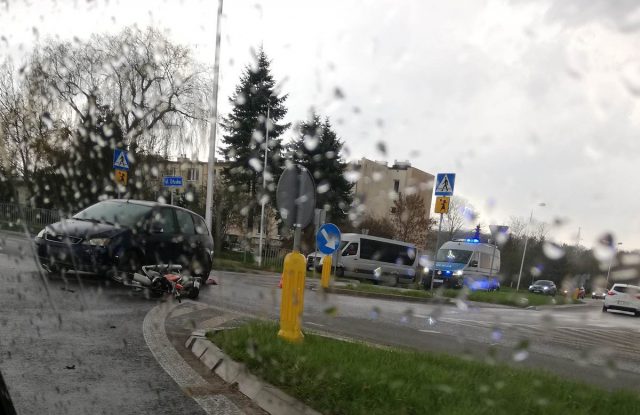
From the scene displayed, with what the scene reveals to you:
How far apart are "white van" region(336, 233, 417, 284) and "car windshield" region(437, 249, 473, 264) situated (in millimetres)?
217

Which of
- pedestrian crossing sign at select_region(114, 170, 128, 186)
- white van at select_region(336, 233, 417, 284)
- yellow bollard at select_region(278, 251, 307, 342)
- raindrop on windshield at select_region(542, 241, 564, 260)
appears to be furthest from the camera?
pedestrian crossing sign at select_region(114, 170, 128, 186)

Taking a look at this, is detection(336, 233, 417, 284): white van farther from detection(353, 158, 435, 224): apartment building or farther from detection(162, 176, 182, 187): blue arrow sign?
detection(162, 176, 182, 187): blue arrow sign

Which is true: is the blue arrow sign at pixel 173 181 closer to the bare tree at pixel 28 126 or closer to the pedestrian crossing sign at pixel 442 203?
the bare tree at pixel 28 126

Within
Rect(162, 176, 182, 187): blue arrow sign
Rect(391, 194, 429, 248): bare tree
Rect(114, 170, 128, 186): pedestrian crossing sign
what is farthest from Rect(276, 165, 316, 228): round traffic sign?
Rect(162, 176, 182, 187): blue arrow sign

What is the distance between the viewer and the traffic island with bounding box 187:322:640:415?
10.2ft

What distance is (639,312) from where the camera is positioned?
12320mm

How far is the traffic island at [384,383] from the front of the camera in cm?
311

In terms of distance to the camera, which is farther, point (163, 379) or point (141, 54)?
point (141, 54)

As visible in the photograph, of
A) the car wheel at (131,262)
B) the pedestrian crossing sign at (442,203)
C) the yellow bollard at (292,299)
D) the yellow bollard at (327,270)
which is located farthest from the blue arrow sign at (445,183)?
the car wheel at (131,262)

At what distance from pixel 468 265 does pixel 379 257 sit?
1.19m

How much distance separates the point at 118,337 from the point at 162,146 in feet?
18.3

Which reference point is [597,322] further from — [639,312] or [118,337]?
[118,337]

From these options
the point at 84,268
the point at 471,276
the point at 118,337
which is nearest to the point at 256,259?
the point at 84,268

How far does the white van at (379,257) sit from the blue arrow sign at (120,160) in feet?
11.9
